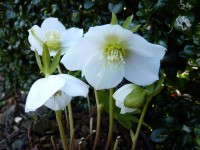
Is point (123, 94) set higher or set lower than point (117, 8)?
lower

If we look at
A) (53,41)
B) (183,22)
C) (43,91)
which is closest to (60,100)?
(43,91)

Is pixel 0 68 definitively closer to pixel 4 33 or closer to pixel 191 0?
pixel 4 33

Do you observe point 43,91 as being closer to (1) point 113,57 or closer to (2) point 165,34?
(1) point 113,57

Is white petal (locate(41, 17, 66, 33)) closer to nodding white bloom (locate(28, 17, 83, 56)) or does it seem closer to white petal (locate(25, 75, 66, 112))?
nodding white bloom (locate(28, 17, 83, 56))

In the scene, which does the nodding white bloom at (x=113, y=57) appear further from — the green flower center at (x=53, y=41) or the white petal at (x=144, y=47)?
the green flower center at (x=53, y=41)

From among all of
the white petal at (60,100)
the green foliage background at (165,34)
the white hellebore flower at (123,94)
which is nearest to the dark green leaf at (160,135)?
the green foliage background at (165,34)

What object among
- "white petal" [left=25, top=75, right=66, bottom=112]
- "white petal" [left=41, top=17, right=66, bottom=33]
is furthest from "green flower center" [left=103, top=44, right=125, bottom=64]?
"white petal" [left=41, top=17, right=66, bottom=33]
